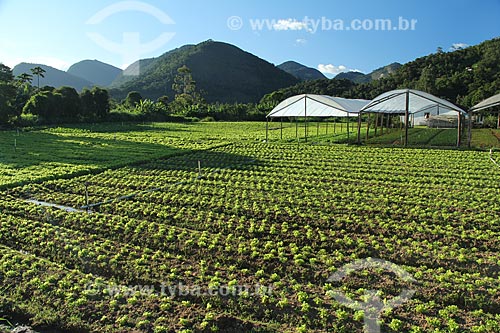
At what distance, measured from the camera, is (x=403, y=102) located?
2589 centimetres

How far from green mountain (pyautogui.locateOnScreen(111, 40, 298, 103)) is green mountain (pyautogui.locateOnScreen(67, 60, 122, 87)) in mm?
26928

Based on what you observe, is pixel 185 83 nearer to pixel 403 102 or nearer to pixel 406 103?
pixel 403 102

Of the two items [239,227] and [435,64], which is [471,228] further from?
[435,64]

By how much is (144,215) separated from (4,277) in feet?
12.0

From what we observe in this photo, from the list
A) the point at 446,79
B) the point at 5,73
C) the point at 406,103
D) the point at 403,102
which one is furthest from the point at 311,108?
the point at 446,79

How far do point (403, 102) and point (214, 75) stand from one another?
83.6 meters

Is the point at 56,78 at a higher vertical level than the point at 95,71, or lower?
lower

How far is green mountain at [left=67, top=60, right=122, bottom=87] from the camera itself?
142000 mm

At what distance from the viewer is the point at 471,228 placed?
8.38 m

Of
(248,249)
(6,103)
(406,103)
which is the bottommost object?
(248,249)

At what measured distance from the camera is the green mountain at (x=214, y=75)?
315 ft

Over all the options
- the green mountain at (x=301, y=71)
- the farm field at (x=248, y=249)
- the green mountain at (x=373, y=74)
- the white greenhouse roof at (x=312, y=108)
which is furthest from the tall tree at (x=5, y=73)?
the green mountain at (x=301, y=71)

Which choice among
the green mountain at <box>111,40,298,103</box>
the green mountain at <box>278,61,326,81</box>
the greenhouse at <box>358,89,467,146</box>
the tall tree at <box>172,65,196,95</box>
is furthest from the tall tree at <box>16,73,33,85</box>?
the green mountain at <box>278,61,326,81</box>

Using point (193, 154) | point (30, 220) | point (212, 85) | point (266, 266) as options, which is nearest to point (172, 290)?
point (266, 266)
